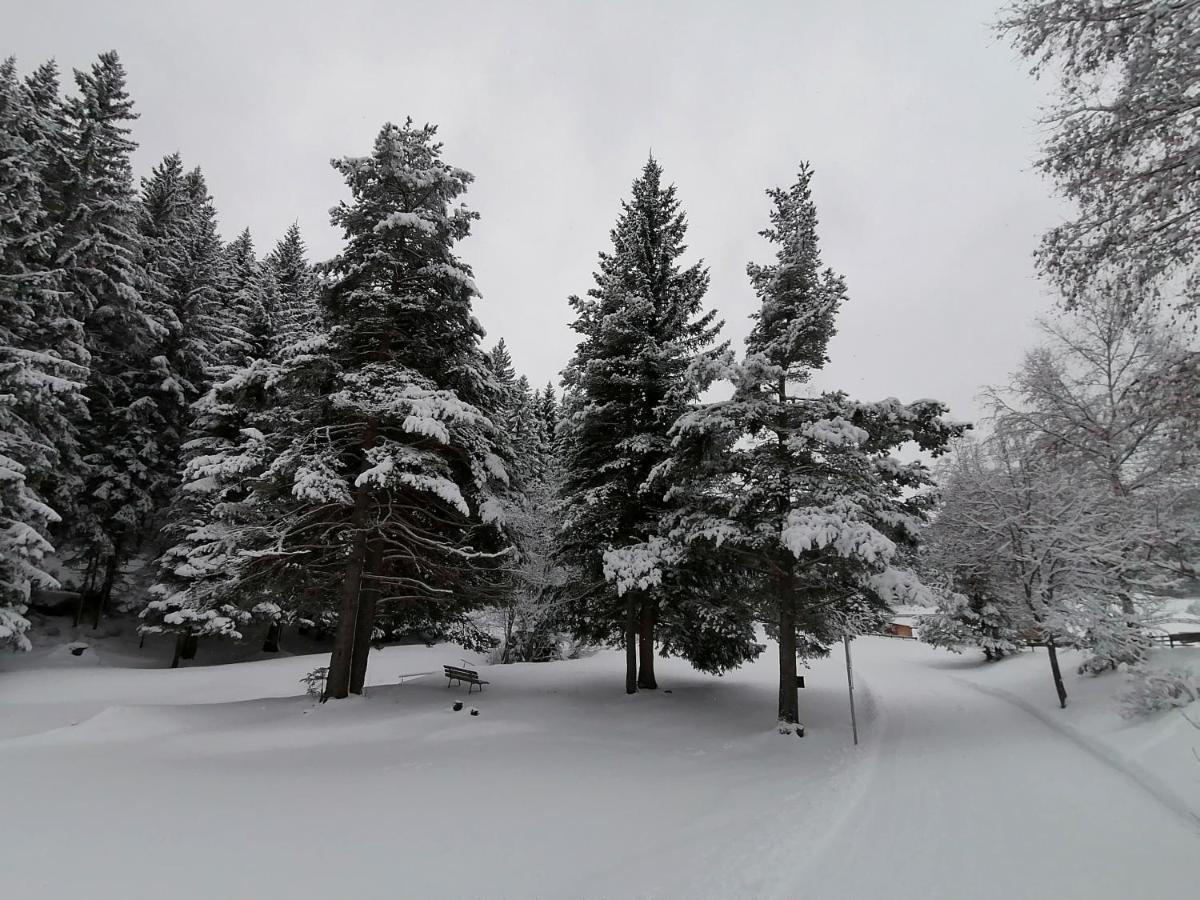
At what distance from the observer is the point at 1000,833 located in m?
6.77

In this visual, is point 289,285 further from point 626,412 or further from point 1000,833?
point 1000,833

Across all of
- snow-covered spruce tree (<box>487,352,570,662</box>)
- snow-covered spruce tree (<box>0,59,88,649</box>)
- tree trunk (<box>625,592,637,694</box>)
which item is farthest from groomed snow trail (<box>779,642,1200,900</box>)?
snow-covered spruce tree (<box>0,59,88,649</box>)

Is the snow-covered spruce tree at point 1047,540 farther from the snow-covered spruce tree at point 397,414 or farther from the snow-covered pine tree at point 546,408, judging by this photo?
the snow-covered pine tree at point 546,408

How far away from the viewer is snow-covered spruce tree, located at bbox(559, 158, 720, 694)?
599 inches

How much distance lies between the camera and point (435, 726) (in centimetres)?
1074

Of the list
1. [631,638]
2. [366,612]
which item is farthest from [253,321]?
[631,638]

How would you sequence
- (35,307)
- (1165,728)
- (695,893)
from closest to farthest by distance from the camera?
(695,893) → (1165,728) → (35,307)

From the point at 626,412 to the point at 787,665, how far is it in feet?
25.8

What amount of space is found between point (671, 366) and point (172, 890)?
14.0 meters

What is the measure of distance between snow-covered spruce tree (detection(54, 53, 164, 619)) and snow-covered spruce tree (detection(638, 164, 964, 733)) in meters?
20.9

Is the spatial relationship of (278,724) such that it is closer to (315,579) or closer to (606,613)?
(315,579)

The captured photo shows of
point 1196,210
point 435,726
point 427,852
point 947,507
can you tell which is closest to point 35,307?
point 435,726

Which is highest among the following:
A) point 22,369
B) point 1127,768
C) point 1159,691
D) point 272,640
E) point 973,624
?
point 22,369

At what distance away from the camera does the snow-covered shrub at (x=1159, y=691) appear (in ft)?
31.1
